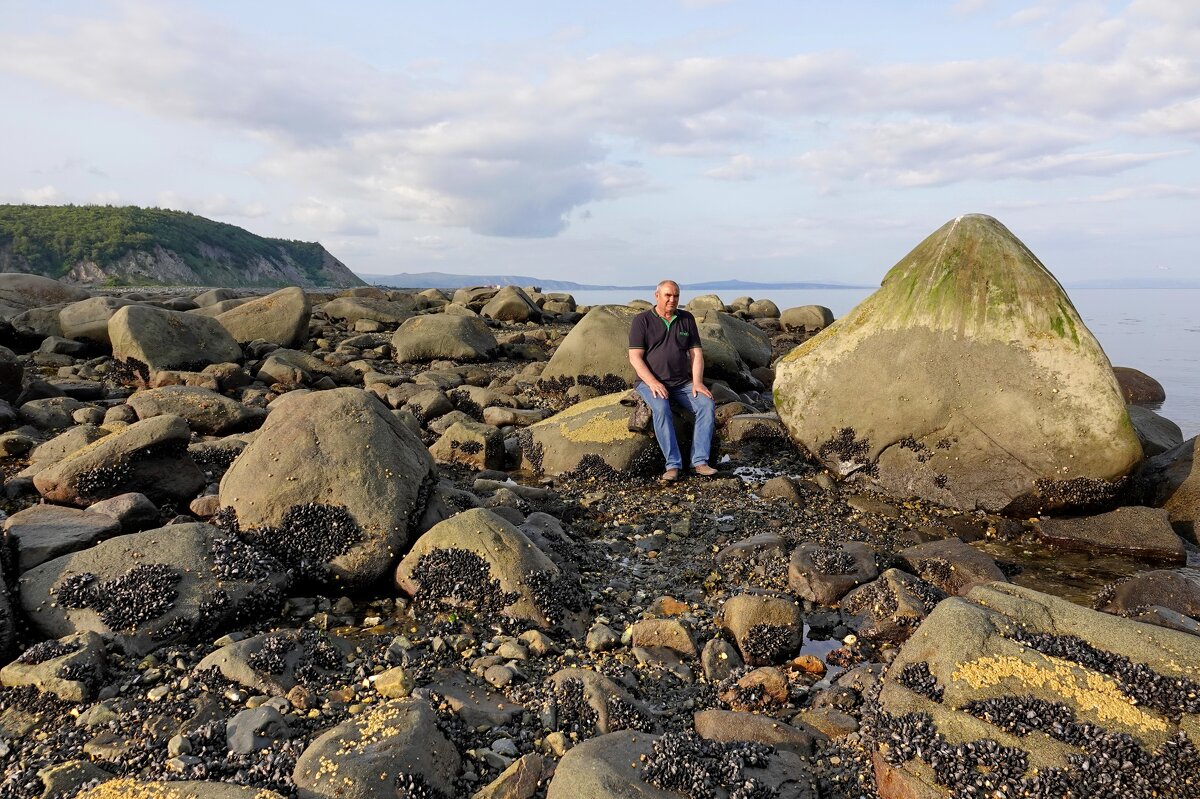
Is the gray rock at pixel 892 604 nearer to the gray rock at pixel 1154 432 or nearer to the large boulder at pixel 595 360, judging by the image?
the gray rock at pixel 1154 432

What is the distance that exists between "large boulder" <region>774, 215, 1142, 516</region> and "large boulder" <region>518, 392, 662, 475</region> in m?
2.70

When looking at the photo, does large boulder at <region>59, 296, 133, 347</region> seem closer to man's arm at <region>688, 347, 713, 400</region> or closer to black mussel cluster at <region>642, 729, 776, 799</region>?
man's arm at <region>688, 347, 713, 400</region>

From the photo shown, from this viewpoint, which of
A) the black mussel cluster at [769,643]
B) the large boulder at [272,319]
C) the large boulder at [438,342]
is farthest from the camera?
the large boulder at [438,342]

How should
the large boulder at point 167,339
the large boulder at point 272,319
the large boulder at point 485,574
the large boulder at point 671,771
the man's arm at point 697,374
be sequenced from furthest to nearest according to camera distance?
the large boulder at point 272,319
the large boulder at point 167,339
the man's arm at point 697,374
the large boulder at point 485,574
the large boulder at point 671,771

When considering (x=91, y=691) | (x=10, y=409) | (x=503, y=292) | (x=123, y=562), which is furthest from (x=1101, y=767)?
(x=503, y=292)

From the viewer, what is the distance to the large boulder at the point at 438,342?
22625mm

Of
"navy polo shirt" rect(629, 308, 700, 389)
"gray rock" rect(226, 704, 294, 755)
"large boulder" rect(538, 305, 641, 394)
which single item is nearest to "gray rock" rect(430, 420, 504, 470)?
"navy polo shirt" rect(629, 308, 700, 389)

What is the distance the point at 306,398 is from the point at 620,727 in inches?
216

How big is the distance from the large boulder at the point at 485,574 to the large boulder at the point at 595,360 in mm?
9298

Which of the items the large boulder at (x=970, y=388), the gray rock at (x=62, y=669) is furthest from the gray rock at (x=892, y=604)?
the gray rock at (x=62, y=669)

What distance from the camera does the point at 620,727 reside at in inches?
213

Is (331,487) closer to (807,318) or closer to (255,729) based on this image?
(255,729)

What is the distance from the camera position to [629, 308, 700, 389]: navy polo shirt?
481 inches

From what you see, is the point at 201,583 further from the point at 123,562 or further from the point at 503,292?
the point at 503,292
